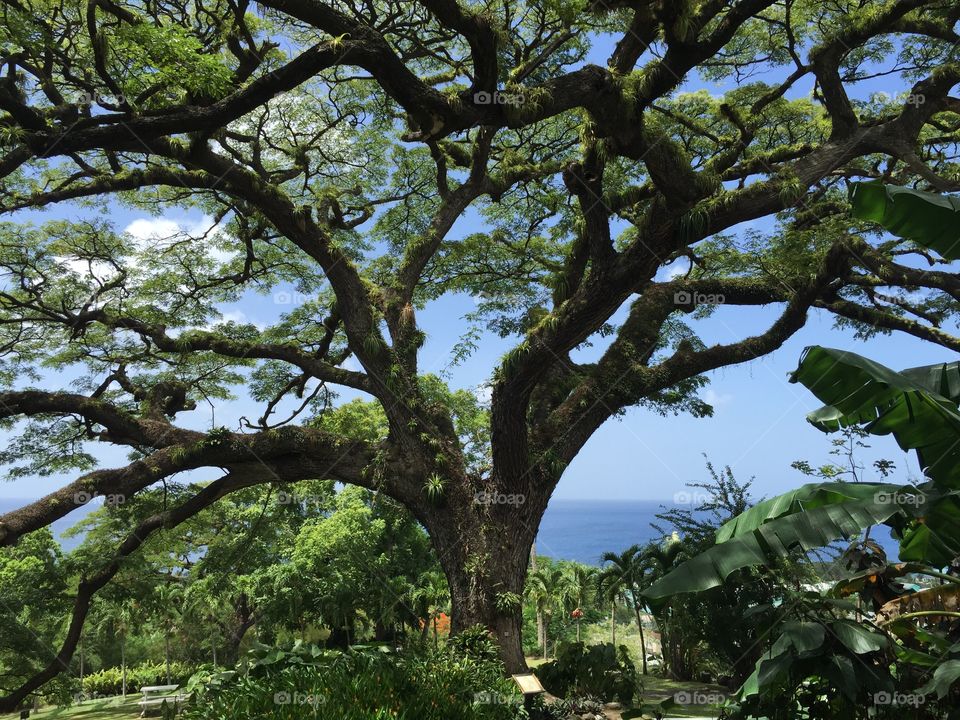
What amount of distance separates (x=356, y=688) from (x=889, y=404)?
439 centimetres

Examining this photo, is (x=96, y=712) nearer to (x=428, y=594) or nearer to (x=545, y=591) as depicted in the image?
(x=428, y=594)

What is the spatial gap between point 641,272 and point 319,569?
14508 mm

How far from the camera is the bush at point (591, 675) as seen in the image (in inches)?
381

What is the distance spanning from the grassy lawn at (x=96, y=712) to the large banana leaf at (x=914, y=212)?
20.3m

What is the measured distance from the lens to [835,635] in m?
4.57

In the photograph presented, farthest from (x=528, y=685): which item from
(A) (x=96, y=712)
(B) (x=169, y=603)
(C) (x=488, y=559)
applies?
(A) (x=96, y=712)

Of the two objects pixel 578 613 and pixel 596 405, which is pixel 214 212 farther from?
pixel 578 613

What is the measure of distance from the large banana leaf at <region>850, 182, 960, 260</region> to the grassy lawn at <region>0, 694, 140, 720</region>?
66.6 feet

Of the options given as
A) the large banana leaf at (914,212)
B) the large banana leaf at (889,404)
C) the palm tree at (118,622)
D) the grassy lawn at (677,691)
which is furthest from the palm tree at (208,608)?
the large banana leaf at (914,212)

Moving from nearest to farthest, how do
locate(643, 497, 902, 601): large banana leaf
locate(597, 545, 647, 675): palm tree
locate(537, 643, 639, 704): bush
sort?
locate(643, 497, 902, 601): large banana leaf
locate(537, 643, 639, 704): bush
locate(597, 545, 647, 675): palm tree

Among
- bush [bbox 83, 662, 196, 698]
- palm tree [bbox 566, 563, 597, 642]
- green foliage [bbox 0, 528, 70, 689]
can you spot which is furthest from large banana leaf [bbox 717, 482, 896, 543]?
bush [bbox 83, 662, 196, 698]

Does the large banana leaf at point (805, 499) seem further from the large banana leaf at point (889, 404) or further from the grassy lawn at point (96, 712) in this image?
the grassy lawn at point (96, 712)

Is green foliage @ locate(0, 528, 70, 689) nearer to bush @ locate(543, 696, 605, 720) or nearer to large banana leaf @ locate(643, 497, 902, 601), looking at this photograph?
bush @ locate(543, 696, 605, 720)

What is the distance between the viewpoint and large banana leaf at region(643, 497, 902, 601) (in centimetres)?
428
